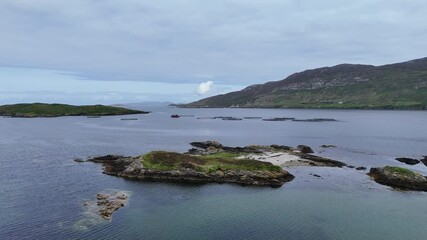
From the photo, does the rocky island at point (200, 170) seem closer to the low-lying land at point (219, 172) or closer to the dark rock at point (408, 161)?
the low-lying land at point (219, 172)

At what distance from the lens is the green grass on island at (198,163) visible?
3388 inches

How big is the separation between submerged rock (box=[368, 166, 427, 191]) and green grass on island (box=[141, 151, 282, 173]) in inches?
905

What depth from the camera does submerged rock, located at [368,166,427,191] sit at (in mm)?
78438

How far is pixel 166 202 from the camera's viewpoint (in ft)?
217

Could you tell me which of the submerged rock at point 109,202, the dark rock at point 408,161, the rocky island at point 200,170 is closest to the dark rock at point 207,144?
the rocky island at point 200,170

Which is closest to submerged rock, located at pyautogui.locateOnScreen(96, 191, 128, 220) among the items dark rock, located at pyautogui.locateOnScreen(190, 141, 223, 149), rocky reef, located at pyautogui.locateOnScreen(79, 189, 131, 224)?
rocky reef, located at pyautogui.locateOnScreen(79, 189, 131, 224)

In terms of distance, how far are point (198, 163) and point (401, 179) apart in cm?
4468

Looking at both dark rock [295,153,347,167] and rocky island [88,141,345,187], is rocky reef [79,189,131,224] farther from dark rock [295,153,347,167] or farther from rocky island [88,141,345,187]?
dark rock [295,153,347,167]

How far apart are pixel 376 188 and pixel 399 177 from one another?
775 cm

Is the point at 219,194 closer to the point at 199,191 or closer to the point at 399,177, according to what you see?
the point at 199,191

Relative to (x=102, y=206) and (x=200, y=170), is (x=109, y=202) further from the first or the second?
(x=200, y=170)

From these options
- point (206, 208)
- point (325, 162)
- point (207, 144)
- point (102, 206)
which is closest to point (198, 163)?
point (206, 208)

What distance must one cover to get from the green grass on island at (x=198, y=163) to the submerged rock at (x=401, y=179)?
2298 cm

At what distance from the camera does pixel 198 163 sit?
88.4 meters
